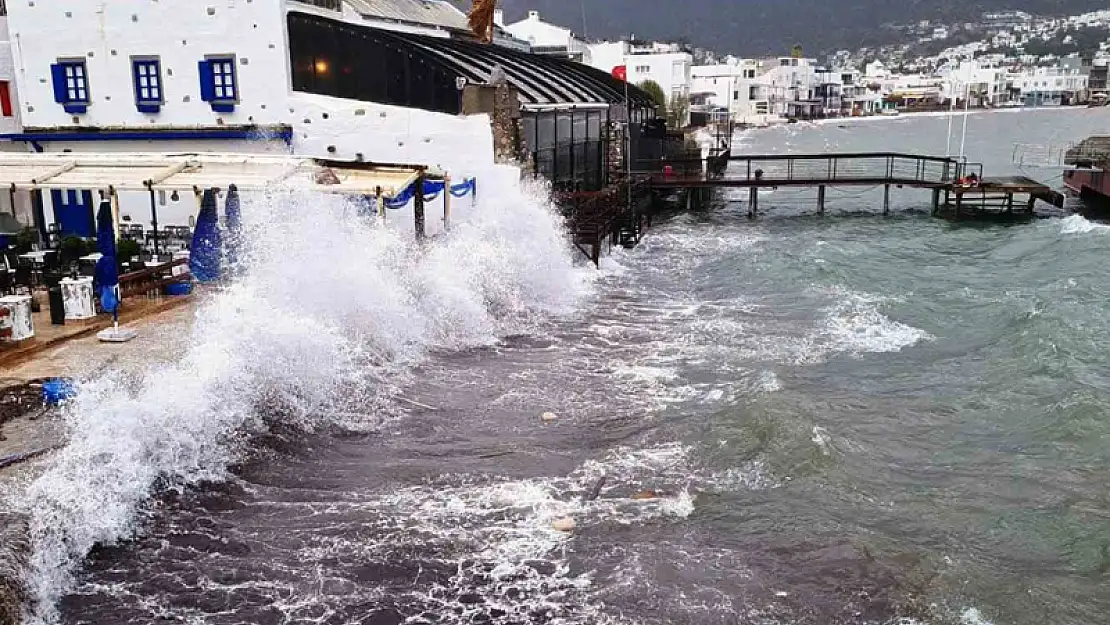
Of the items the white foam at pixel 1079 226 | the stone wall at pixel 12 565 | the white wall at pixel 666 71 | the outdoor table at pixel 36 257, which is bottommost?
the white foam at pixel 1079 226

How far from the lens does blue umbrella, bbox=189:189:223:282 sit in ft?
57.1

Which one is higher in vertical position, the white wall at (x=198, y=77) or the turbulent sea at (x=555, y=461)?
the white wall at (x=198, y=77)

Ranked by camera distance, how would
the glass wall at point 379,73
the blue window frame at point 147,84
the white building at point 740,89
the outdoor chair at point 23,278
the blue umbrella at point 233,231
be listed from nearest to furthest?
the outdoor chair at point 23,278
the blue umbrella at point 233,231
the blue window frame at point 147,84
the glass wall at point 379,73
the white building at point 740,89

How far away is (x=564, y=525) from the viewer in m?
10.3

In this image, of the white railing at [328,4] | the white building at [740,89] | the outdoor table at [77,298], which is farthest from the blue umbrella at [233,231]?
the white building at [740,89]

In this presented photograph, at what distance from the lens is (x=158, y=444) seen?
35.7 ft

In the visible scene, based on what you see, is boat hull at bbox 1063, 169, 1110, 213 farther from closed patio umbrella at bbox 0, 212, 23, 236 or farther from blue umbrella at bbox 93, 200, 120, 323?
closed patio umbrella at bbox 0, 212, 23, 236

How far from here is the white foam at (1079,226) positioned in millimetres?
38688

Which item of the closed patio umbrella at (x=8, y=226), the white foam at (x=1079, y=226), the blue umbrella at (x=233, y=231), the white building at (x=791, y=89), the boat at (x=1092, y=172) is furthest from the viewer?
the white building at (x=791, y=89)

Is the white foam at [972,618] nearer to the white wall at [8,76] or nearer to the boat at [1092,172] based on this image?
the white wall at [8,76]

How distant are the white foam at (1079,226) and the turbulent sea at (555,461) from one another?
18348 millimetres

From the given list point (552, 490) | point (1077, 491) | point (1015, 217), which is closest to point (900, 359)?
point (1077, 491)

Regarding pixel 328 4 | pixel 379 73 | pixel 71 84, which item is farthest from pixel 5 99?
pixel 379 73

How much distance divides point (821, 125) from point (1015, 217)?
13183 centimetres
